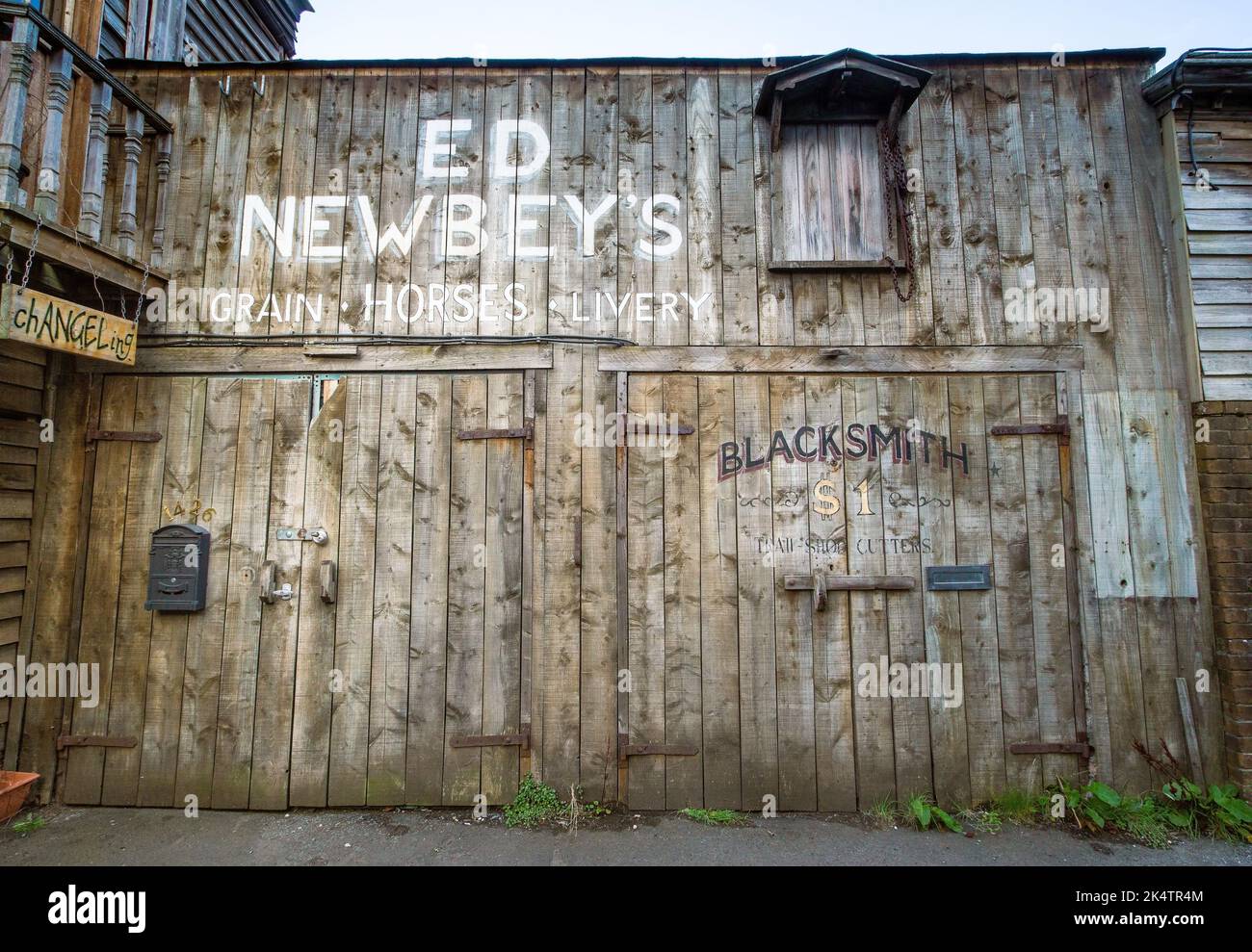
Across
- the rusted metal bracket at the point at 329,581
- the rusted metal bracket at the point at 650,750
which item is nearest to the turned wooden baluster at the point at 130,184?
the rusted metal bracket at the point at 329,581

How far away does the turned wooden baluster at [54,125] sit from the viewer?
3455 millimetres

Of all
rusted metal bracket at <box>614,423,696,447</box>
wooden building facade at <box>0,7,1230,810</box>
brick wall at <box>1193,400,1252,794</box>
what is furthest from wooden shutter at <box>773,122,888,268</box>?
brick wall at <box>1193,400,1252,794</box>

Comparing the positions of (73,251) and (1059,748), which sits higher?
(73,251)

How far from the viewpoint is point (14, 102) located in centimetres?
329

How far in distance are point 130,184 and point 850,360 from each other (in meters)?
4.73

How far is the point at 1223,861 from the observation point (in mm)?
3268

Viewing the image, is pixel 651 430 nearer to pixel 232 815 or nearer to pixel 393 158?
pixel 393 158

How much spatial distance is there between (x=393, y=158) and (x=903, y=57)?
139 inches

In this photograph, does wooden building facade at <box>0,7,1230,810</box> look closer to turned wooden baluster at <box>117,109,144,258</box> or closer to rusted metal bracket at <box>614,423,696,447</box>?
rusted metal bracket at <box>614,423,696,447</box>

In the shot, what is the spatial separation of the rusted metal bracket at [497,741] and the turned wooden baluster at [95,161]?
3668 mm

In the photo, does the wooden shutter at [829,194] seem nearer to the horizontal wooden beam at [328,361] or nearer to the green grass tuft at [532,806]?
the horizontal wooden beam at [328,361]

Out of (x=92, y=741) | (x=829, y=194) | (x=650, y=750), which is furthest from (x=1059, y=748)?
(x=92, y=741)

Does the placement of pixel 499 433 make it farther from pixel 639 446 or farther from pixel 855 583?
pixel 855 583

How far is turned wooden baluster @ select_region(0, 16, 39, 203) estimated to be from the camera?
3.22 metres
